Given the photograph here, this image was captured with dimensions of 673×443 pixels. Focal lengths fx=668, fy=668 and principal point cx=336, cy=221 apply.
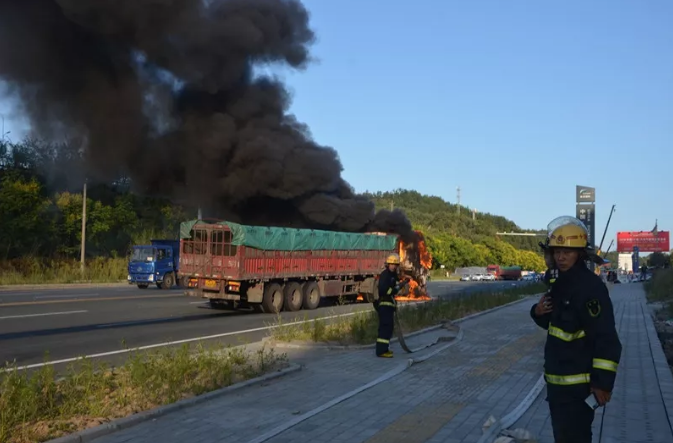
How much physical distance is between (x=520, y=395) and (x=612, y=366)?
169 inches

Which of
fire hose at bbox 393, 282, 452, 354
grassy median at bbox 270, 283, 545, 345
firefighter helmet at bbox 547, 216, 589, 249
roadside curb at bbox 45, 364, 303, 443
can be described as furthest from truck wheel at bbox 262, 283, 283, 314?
firefighter helmet at bbox 547, 216, 589, 249

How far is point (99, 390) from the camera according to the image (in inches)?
275

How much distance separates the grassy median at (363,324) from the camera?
39.0 ft

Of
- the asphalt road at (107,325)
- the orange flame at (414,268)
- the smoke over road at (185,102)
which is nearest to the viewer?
the asphalt road at (107,325)

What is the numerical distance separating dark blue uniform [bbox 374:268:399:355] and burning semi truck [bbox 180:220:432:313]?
5804 mm

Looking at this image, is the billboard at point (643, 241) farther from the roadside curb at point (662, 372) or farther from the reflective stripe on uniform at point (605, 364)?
the reflective stripe on uniform at point (605, 364)

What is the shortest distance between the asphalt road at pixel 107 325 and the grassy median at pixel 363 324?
976mm

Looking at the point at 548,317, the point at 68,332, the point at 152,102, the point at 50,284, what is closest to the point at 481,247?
the point at 50,284

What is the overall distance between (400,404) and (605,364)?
375 centimetres

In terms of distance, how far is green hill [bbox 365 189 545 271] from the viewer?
73750 millimetres

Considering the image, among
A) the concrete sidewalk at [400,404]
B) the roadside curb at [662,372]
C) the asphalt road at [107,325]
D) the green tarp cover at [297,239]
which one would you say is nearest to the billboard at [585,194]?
the roadside curb at [662,372]

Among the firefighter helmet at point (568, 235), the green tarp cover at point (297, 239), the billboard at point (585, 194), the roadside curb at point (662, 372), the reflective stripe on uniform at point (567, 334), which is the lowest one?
the roadside curb at point (662, 372)

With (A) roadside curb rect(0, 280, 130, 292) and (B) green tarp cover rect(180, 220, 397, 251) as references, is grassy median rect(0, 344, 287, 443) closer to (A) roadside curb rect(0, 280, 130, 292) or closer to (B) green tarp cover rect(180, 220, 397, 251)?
(B) green tarp cover rect(180, 220, 397, 251)

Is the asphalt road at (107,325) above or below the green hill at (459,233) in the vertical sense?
below
